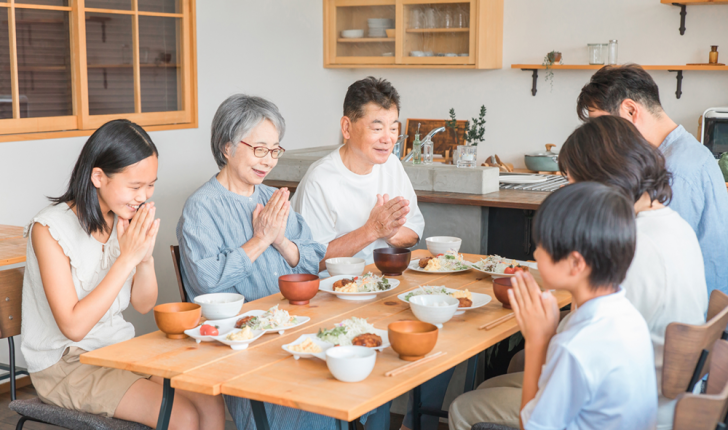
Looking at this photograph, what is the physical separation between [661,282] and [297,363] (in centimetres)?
81

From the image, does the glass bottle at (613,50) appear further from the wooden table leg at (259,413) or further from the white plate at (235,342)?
the wooden table leg at (259,413)

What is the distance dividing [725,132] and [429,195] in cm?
207

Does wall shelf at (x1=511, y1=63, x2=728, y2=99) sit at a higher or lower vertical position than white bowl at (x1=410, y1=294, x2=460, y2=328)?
higher

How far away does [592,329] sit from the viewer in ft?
4.22

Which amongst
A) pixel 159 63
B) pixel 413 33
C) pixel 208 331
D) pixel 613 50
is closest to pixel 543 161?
pixel 613 50

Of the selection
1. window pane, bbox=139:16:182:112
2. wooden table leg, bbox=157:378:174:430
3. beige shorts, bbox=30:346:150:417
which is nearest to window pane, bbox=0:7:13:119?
window pane, bbox=139:16:182:112

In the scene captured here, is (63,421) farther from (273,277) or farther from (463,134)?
(463,134)

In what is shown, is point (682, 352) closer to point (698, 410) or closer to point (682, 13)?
point (698, 410)

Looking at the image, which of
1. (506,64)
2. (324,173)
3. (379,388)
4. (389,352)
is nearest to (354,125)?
(324,173)

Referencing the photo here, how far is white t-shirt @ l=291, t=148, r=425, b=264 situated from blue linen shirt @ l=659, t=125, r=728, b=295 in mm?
1042

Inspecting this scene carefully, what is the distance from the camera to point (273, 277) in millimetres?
2266

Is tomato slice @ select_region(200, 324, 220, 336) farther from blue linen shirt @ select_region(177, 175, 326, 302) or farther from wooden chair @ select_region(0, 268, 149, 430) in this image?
blue linen shirt @ select_region(177, 175, 326, 302)

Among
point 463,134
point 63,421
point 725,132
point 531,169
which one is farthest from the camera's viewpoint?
point 463,134

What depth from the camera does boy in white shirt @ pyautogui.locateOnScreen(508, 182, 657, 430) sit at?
4.15ft
